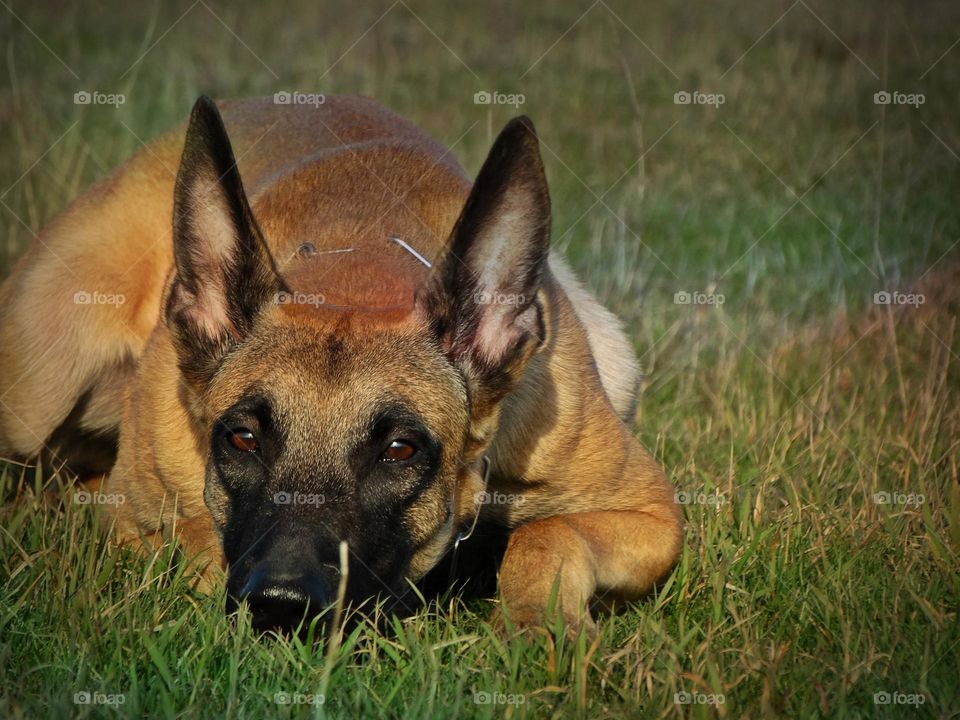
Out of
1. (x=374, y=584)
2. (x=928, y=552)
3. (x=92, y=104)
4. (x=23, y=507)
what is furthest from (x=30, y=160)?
(x=928, y=552)

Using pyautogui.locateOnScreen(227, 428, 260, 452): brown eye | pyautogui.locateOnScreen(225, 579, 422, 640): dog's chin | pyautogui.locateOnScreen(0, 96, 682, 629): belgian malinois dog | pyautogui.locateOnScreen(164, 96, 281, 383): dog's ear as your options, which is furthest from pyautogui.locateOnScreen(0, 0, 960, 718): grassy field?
pyautogui.locateOnScreen(164, 96, 281, 383): dog's ear

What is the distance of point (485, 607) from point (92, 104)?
Result: 808cm

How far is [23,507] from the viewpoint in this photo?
4.82 meters

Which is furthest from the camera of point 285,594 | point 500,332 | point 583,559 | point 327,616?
point 583,559

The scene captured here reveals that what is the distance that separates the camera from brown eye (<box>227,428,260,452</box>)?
12.8 feet

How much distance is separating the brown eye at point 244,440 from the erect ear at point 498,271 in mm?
700

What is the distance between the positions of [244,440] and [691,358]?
364 cm

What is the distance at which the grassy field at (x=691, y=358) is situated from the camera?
142 inches

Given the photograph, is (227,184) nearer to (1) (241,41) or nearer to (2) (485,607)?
(2) (485,607)

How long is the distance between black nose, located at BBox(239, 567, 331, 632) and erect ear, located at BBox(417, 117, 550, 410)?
99cm

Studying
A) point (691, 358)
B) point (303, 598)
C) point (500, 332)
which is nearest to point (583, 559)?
point (500, 332)

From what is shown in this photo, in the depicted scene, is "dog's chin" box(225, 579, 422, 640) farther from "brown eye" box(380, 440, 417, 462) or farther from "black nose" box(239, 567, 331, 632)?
"brown eye" box(380, 440, 417, 462)

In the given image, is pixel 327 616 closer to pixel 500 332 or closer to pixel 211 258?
pixel 500 332

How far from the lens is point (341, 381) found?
12.6 ft
